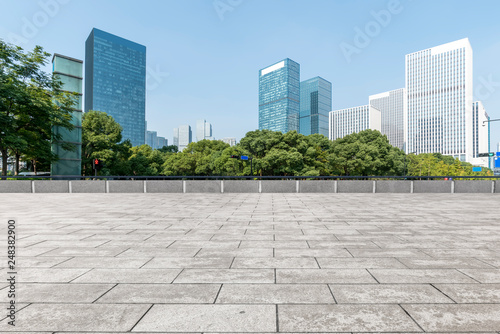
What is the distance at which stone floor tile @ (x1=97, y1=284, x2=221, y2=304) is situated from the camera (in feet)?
9.93

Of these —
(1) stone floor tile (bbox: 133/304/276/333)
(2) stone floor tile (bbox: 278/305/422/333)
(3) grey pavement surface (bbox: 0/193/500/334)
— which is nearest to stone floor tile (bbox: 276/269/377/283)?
(3) grey pavement surface (bbox: 0/193/500/334)

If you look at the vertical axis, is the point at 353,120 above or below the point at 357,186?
above

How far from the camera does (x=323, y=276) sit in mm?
3766

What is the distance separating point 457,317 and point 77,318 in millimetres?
3562

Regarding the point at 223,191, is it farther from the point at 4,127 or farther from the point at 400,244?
the point at 4,127

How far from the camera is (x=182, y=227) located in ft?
23.6

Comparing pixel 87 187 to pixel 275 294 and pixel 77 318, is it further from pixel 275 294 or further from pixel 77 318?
pixel 275 294

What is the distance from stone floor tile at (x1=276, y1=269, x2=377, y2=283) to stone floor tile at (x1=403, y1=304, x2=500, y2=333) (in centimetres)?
81

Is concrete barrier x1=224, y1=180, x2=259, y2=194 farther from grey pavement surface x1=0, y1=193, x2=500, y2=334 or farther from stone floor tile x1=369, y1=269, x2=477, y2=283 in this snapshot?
stone floor tile x1=369, y1=269, x2=477, y2=283

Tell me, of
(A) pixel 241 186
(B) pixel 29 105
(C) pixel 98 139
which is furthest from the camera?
(C) pixel 98 139

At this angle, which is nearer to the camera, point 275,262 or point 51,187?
point 275,262

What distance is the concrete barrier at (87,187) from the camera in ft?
63.4

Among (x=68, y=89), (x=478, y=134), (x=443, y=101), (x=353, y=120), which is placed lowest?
(x=68, y=89)

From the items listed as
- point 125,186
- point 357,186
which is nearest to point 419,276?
point 357,186
